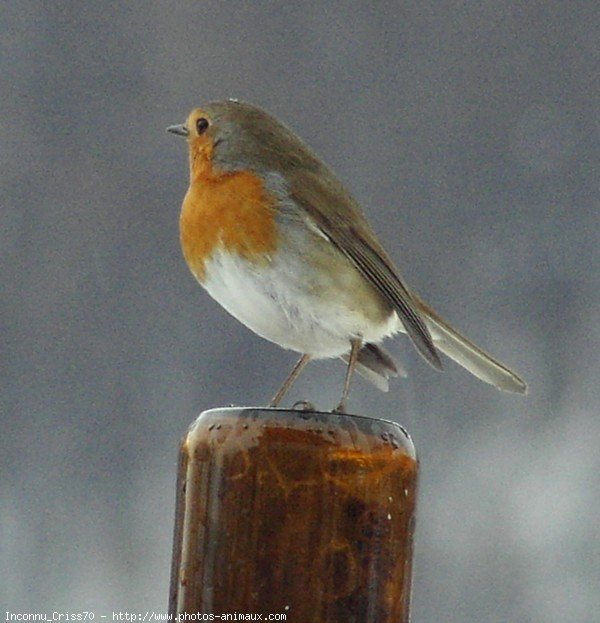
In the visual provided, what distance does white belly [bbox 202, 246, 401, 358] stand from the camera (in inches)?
74.8

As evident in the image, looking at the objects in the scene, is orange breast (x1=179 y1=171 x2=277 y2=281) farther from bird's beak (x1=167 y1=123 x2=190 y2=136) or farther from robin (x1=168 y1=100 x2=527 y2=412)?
bird's beak (x1=167 y1=123 x2=190 y2=136)

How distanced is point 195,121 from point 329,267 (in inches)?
15.8

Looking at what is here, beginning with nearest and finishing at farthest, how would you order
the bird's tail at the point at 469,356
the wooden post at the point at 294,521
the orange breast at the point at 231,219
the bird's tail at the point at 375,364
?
the wooden post at the point at 294,521
the orange breast at the point at 231,219
the bird's tail at the point at 469,356
the bird's tail at the point at 375,364

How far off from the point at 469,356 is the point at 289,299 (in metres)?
0.41

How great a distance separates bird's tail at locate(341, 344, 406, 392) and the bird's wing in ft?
0.34

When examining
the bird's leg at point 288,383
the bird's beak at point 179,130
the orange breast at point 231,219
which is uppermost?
the bird's beak at point 179,130

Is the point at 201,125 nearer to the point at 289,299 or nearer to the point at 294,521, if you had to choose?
the point at 289,299

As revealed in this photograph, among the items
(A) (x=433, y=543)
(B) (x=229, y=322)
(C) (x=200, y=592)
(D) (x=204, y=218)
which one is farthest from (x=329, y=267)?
(B) (x=229, y=322)

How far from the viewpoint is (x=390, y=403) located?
399 cm

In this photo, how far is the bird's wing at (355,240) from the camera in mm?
1978

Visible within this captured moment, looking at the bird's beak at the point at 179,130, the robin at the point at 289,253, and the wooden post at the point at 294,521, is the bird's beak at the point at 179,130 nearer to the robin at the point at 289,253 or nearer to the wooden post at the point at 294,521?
the robin at the point at 289,253

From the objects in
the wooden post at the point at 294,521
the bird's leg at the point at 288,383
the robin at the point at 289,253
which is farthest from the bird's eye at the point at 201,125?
the wooden post at the point at 294,521

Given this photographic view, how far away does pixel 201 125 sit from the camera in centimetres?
209

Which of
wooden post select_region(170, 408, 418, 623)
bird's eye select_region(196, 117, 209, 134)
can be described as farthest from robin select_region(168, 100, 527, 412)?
wooden post select_region(170, 408, 418, 623)
